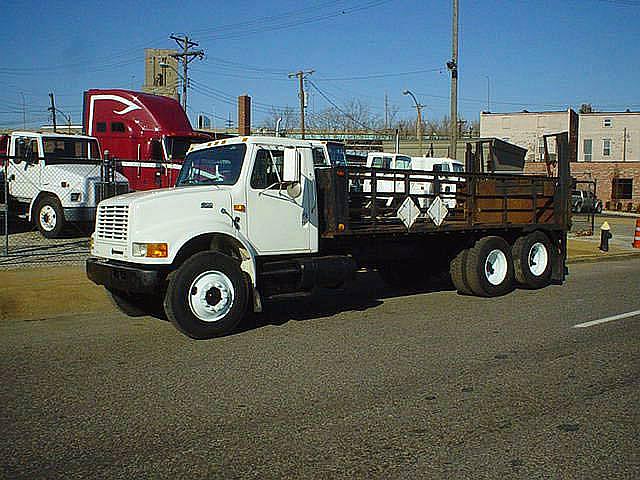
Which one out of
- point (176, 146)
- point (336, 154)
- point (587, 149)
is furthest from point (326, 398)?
point (587, 149)

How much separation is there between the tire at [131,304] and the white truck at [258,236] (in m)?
0.02

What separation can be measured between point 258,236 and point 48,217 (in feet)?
33.2

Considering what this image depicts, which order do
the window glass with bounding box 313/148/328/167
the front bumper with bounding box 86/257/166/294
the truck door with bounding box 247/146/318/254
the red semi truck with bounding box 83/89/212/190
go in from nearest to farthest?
the front bumper with bounding box 86/257/166/294, the truck door with bounding box 247/146/318/254, the window glass with bounding box 313/148/328/167, the red semi truck with bounding box 83/89/212/190

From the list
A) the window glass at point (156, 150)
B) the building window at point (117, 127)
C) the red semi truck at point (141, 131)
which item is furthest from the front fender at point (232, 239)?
the building window at point (117, 127)

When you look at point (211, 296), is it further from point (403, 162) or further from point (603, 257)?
point (603, 257)

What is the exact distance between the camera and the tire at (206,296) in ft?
27.4

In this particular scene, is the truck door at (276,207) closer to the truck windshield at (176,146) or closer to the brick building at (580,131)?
the truck windshield at (176,146)

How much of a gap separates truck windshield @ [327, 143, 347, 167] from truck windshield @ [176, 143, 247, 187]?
1858 millimetres

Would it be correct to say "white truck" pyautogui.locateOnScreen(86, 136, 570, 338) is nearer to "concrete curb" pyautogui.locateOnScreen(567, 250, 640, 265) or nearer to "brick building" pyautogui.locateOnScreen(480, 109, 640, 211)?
"concrete curb" pyautogui.locateOnScreen(567, 250, 640, 265)

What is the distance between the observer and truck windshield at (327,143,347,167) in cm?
1105

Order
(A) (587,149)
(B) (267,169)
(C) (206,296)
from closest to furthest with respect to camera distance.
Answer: (C) (206,296)
(B) (267,169)
(A) (587,149)

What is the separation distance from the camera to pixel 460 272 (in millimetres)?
12148

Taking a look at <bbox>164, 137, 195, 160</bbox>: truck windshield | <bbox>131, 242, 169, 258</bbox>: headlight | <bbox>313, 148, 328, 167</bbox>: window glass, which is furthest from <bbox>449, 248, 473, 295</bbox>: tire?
<bbox>164, 137, 195, 160</bbox>: truck windshield

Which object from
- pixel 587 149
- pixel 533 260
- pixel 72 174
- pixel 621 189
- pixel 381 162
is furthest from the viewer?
pixel 587 149
